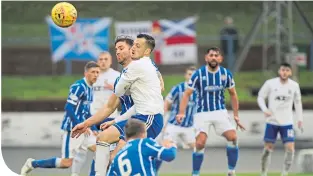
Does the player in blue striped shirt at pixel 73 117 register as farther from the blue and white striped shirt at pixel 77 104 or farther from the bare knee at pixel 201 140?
the bare knee at pixel 201 140

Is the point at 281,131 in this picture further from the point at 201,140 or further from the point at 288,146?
the point at 201,140

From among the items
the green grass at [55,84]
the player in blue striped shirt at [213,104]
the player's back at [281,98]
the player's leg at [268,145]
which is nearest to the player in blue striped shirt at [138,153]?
the player in blue striped shirt at [213,104]

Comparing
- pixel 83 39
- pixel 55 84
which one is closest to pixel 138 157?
pixel 83 39

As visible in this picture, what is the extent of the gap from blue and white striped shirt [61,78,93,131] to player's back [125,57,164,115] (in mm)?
2710

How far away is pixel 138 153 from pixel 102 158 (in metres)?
2.65

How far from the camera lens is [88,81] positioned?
48.0 feet

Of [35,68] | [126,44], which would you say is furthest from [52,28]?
[126,44]

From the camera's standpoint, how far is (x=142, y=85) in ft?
38.3

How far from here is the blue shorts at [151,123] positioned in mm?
11648

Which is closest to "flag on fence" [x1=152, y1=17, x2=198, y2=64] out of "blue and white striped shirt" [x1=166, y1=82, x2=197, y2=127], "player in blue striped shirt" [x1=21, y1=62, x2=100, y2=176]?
"blue and white striped shirt" [x1=166, y1=82, x2=197, y2=127]

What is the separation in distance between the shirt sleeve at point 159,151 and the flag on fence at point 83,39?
56.2 feet

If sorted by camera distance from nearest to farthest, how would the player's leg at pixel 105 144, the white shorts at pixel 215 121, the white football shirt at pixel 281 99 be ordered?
1. the player's leg at pixel 105 144
2. the white shorts at pixel 215 121
3. the white football shirt at pixel 281 99

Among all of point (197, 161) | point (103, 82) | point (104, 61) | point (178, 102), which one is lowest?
point (197, 161)

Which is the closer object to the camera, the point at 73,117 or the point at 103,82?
the point at 73,117
